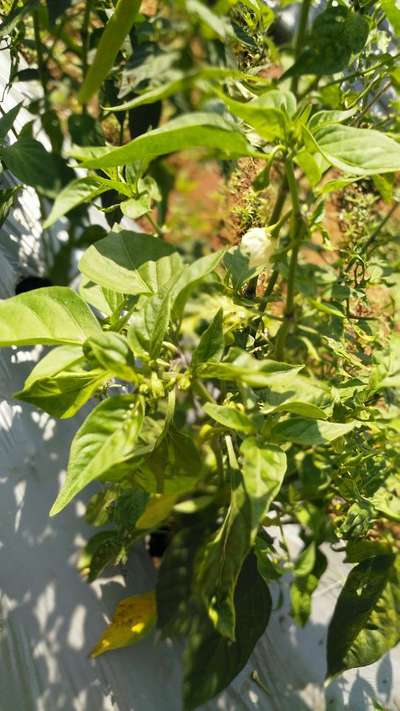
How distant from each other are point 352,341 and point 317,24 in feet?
1.43

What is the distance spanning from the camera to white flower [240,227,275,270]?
54 cm

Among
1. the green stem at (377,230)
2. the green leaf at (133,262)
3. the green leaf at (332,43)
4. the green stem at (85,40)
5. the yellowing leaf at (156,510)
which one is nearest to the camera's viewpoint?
the green leaf at (332,43)

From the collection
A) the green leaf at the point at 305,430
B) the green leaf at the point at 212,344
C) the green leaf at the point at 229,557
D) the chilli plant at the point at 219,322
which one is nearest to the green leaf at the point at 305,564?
the chilli plant at the point at 219,322

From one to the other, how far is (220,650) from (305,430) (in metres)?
0.39

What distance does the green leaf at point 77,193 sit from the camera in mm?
424

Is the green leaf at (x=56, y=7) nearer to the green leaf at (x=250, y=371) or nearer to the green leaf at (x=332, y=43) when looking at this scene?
the green leaf at (x=332, y=43)

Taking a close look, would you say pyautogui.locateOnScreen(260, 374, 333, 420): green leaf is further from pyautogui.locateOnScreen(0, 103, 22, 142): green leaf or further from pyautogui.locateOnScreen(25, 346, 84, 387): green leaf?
pyautogui.locateOnScreen(0, 103, 22, 142): green leaf

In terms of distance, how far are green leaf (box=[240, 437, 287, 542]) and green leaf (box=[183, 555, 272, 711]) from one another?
354mm

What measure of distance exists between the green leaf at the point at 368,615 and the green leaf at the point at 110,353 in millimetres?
473

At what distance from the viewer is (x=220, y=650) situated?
2.60 feet

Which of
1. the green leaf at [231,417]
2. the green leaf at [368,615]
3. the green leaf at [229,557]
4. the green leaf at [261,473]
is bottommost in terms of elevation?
the green leaf at [368,615]

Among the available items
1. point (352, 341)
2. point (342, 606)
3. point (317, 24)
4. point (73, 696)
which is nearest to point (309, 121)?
point (317, 24)

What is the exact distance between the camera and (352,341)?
0.84 meters

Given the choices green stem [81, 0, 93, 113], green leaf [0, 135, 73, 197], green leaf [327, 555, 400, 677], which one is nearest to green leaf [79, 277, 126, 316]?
green leaf [0, 135, 73, 197]
